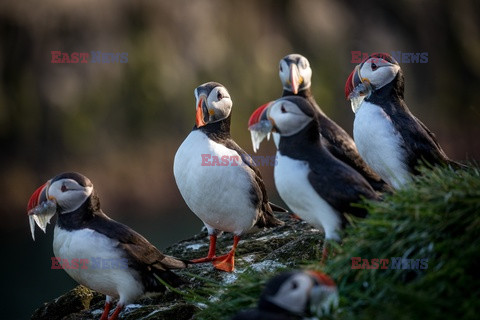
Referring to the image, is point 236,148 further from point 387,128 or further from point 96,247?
point 96,247

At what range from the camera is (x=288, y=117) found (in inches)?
183

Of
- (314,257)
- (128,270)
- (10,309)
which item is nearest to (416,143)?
(314,257)

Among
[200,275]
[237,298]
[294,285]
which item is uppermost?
[294,285]

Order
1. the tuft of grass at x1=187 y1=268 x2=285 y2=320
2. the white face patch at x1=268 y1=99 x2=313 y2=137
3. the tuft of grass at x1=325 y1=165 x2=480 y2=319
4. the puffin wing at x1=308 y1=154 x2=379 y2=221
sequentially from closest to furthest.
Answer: the tuft of grass at x1=325 y1=165 x2=480 y2=319 → the tuft of grass at x1=187 y1=268 x2=285 y2=320 → the puffin wing at x1=308 y1=154 x2=379 y2=221 → the white face patch at x1=268 y1=99 x2=313 y2=137

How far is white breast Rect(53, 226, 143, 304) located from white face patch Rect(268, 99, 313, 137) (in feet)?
4.76

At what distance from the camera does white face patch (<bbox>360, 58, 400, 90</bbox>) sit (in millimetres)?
5777

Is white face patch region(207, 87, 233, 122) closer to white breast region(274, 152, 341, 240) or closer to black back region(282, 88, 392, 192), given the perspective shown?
black back region(282, 88, 392, 192)

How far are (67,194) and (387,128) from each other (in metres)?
2.42

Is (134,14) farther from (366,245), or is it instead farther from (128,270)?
(366,245)

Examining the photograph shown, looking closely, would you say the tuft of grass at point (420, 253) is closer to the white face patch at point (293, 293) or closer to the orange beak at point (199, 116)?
the white face patch at point (293, 293)

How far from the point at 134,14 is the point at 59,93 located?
105 inches

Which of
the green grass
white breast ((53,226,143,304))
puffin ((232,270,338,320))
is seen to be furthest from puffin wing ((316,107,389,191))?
puffin ((232,270,338,320))

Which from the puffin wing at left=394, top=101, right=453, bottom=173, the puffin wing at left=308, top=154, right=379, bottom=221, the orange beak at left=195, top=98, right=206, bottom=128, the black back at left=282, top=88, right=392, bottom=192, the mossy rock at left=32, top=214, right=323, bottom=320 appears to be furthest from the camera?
the orange beak at left=195, top=98, right=206, bottom=128

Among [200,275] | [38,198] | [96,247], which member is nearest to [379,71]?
[200,275]
